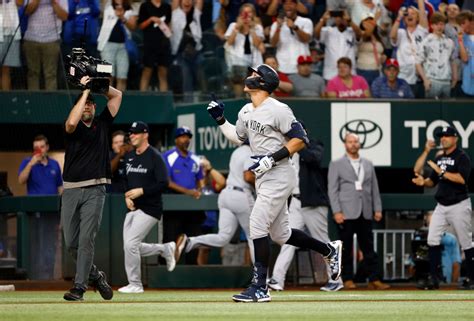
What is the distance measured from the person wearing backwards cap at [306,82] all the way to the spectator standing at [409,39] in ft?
4.69

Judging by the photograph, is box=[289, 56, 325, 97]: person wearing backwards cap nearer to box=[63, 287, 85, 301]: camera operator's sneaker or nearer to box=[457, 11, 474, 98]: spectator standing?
box=[457, 11, 474, 98]: spectator standing

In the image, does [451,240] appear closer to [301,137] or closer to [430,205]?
[430,205]

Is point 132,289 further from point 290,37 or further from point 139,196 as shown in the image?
point 290,37

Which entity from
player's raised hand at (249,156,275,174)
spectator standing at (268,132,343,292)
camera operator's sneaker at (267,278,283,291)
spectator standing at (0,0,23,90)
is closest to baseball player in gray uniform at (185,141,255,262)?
spectator standing at (268,132,343,292)

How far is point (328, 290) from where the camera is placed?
15.8 meters

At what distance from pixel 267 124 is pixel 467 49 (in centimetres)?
915

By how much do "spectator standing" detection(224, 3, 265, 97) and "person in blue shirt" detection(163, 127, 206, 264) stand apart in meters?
1.66

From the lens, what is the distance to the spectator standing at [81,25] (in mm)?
18406

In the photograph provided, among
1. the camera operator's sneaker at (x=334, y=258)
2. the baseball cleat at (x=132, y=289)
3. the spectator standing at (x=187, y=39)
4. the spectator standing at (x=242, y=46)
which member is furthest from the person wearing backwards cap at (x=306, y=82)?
the camera operator's sneaker at (x=334, y=258)

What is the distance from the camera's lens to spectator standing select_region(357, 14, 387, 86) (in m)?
19.4

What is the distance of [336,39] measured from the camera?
63.8 feet

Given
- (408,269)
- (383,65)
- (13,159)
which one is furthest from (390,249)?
(13,159)

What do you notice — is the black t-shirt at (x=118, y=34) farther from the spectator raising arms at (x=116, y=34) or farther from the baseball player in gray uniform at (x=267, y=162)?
the baseball player in gray uniform at (x=267, y=162)

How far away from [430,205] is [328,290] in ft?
12.3
